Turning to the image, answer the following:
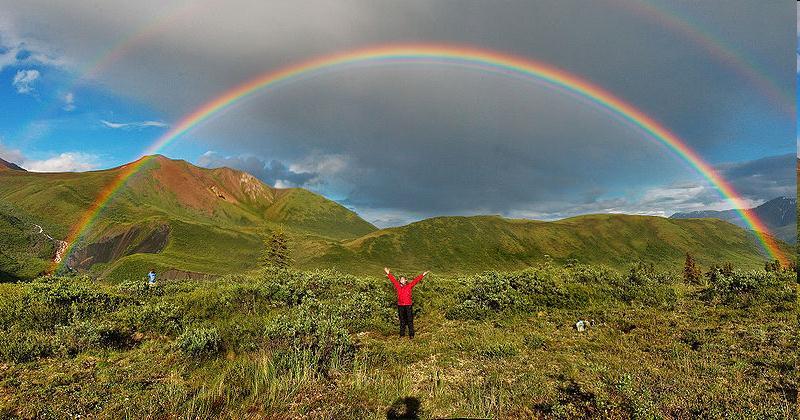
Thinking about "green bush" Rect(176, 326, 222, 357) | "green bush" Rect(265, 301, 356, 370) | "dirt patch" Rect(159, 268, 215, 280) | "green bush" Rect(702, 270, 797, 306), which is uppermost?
"green bush" Rect(702, 270, 797, 306)

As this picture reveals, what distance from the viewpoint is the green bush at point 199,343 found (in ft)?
35.9

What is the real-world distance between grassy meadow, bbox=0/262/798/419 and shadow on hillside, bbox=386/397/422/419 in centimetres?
4

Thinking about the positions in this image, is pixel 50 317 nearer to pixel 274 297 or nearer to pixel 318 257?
pixel 274 297

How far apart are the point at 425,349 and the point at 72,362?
1021cm

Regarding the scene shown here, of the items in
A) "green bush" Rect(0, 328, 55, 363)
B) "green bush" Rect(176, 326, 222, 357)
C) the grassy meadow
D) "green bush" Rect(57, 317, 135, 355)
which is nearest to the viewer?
the grassy meadow

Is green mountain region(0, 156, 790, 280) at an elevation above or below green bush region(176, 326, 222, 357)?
above

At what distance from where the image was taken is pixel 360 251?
5536 inches

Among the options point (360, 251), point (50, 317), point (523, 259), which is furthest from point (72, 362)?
point (523, 259)

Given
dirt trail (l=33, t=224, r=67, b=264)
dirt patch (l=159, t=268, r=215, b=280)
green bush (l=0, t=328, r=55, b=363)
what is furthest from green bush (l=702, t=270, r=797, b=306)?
dirt trail (l=33, t=224, r=67, b=264)

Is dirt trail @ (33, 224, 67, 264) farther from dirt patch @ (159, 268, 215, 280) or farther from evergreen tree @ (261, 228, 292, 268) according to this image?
evergreen tree @ (261, 228, 292, 268)

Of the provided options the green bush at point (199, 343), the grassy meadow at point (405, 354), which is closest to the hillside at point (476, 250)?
the grassy meadow at point (405, 354)

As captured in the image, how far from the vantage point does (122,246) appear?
130 meters

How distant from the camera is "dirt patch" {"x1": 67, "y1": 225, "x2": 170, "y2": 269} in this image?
12512cm

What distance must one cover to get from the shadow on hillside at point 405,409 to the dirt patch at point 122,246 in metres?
142
